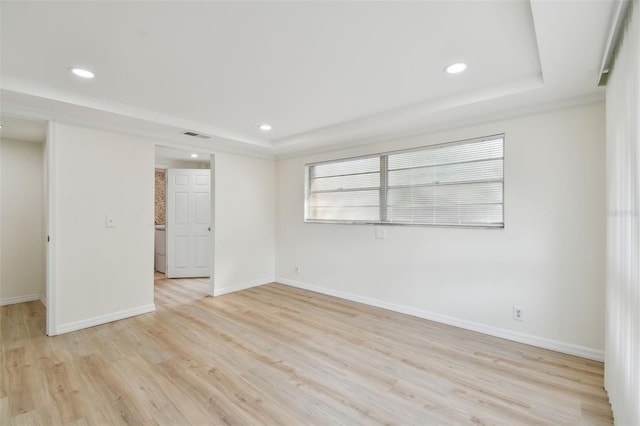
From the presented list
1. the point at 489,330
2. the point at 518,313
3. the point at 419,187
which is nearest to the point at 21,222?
the point at 419,187

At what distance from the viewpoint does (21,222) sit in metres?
4.14

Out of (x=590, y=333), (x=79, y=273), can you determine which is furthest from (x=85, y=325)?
(x=590, y=333)

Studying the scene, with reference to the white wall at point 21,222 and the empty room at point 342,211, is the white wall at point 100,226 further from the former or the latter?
the white wall at point 21,222

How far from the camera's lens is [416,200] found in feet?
12.0

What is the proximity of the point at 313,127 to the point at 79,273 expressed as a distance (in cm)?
321

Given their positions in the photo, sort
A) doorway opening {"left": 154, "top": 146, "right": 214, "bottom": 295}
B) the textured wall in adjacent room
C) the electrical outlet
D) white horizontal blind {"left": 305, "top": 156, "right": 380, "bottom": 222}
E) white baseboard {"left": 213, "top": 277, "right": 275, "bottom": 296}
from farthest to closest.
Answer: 1. the textured wall in adjacent room
2. doorway opening {"left": 154, "top": 146, "right": 214, "bottom": 295}
3. white baseboard {"left": 213, "top": 277, "right": 275, "bottom": 296}
4. white horizontal blind {"left": 305, "top": 156, "right": 380, "bottom": 222}
5. the electrical outlet

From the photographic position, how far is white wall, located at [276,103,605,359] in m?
2.54

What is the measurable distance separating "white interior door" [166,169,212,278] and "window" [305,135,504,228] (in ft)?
7.30

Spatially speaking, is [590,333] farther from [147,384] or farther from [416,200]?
[147,384]

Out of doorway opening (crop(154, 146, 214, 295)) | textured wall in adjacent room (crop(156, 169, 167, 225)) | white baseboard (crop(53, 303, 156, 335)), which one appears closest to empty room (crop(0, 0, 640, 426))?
white baseboard (crop(53, 303, 156, 335))

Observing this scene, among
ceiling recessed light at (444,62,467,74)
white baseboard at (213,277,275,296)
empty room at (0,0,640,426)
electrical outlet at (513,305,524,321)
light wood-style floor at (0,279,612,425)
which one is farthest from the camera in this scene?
white baseboard at (213,277,275,296)

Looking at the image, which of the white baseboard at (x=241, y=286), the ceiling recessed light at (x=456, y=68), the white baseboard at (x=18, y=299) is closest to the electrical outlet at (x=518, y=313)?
the ceiling recessed light at (x=456, y=68)

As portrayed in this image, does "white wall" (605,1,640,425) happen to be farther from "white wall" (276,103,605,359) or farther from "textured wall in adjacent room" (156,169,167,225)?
"textured wall in adjacent room" (156,169,167,225)

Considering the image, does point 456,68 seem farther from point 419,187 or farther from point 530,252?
point 530,252
